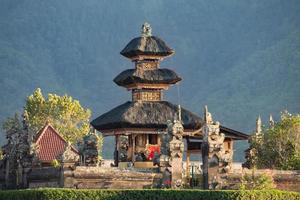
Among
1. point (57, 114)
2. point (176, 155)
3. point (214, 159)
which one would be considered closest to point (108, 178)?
point (176, 155)

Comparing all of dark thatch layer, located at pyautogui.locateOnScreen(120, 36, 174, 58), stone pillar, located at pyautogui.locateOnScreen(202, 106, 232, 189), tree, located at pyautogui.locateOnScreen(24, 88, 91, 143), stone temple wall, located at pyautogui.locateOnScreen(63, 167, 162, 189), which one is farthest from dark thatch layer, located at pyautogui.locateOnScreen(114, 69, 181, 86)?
tree, located at pyautogui.locateOnScreen(24, 88, 91, 143)

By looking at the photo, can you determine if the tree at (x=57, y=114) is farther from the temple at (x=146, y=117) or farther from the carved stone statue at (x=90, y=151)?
the carved stone statue at (x=90, y=151)

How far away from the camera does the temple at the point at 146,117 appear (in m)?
50.3

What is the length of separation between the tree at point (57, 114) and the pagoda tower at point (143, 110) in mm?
21140

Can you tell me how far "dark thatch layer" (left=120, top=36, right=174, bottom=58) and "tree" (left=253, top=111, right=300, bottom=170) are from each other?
8.11m

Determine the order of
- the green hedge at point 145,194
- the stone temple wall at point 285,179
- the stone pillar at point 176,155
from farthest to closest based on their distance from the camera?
the stone temple wall at point 285,179, the stone pillar at point 176,155, the green hedge at point 145,194

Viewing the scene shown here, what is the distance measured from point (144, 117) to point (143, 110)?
2.82 feet

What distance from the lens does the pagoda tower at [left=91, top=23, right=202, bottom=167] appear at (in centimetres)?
5091

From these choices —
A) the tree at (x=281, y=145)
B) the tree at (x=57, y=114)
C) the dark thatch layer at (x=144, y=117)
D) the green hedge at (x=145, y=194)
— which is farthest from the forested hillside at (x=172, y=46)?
the green hedge at (x=145, y=194)

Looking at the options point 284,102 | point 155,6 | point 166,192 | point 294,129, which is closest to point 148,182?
point 166,192

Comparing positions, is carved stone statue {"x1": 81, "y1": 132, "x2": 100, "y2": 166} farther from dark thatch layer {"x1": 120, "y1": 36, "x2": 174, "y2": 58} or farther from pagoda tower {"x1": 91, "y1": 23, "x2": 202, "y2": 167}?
dark thatch layer {"x1": 120, "y1": 36, "x2": 174, "y2": 58}

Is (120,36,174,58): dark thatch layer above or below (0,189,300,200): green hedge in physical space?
above

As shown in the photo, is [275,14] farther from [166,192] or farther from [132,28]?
[166,192]

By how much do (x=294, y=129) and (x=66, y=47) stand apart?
372 feet
